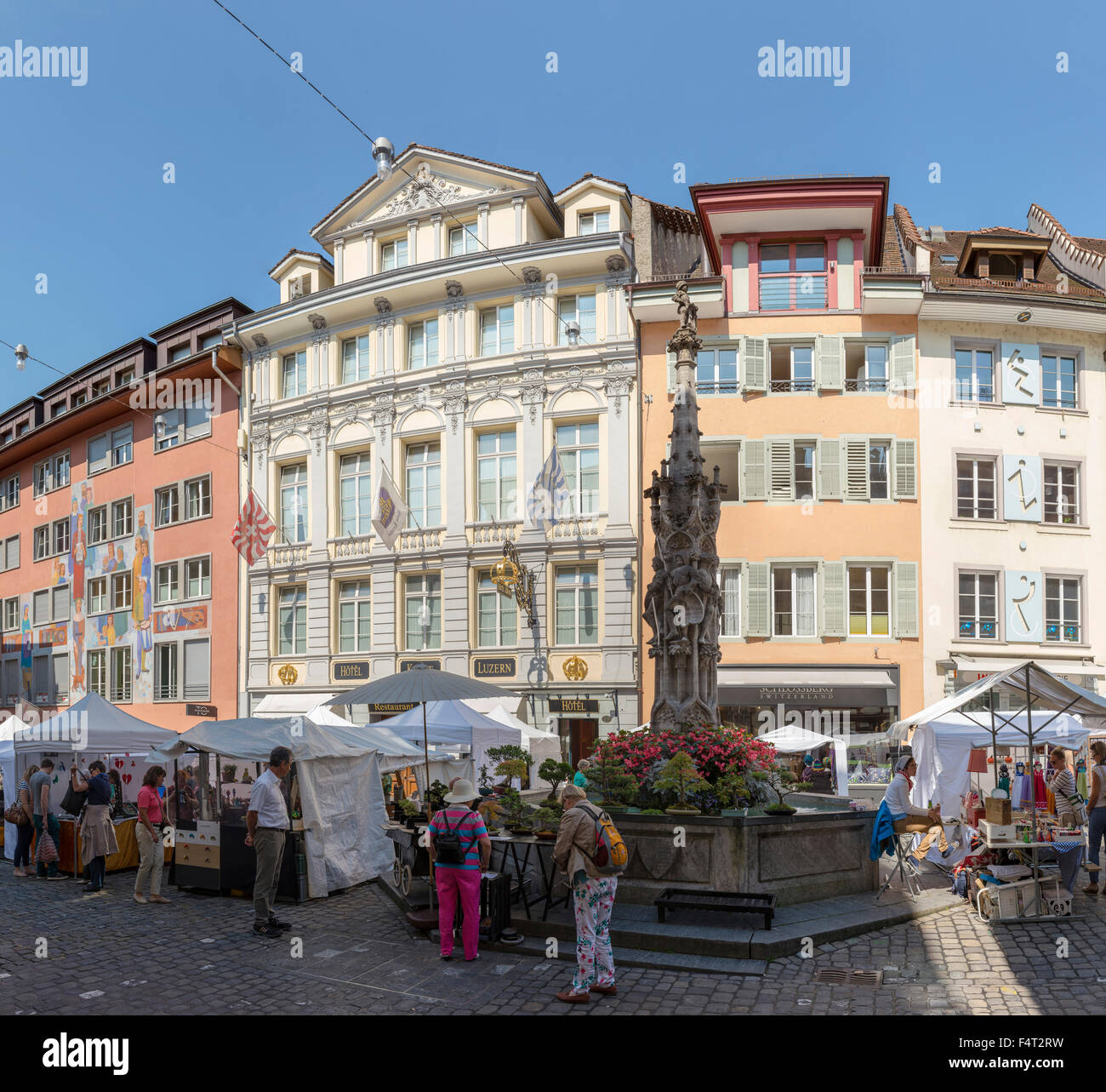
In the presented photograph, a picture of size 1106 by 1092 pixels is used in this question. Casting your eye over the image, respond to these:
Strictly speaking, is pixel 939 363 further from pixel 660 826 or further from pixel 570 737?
pixel 660 826

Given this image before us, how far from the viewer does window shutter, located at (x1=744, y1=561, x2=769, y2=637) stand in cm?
2508

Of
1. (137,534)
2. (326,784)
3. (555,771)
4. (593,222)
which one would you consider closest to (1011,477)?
(593,222)

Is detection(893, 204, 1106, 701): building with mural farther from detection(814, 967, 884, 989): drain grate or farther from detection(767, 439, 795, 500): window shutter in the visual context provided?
detection(814, 967, 884, 989): drain grate

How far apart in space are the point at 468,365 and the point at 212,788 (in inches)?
669

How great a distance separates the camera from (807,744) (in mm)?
19312

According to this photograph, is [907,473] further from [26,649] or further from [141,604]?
[26,649]

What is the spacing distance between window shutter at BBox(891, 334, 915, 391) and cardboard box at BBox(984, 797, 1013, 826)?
16.8 meters

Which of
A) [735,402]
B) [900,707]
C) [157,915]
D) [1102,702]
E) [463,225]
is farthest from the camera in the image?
[463,225]

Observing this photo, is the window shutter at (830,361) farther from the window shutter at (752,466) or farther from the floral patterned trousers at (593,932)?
the floral patterned trousers at (593,932)

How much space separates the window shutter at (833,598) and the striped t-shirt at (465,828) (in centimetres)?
1760

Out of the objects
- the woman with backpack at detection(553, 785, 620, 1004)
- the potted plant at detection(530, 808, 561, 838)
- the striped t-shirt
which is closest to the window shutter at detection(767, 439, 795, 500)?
the potted plant at detection(530, 808, 561, 838)

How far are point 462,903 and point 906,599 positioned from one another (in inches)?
728
